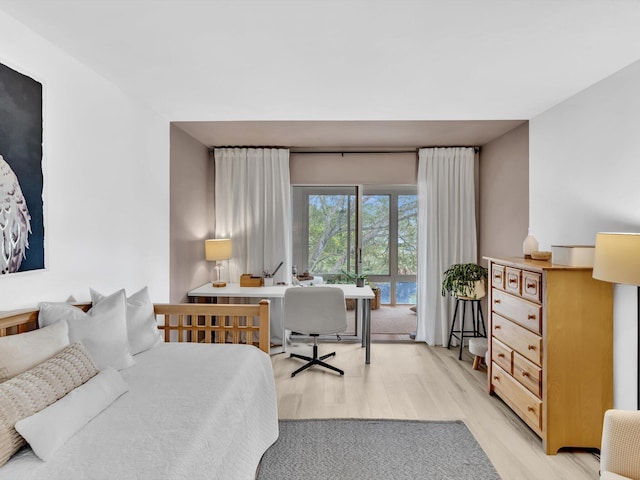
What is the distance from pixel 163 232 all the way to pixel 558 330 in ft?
10.5

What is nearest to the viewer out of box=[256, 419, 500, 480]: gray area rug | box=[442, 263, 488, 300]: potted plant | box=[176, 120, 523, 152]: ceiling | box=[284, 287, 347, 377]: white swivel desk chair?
box=[256, 419, 500, 480]: gray area rug

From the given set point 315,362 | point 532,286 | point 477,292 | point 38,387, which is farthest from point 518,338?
point 38,387

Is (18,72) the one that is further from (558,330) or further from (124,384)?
(558,330)

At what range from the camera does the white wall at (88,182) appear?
6.59 ft

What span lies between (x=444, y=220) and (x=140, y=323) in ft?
11.7

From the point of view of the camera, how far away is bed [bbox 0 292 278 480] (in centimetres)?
123

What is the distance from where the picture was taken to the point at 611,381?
2336 millimetres

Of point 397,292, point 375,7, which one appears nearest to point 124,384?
point 375,7

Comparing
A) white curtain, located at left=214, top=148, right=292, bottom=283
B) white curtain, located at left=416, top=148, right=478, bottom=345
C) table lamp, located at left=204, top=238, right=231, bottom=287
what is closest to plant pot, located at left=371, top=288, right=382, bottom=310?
white curtain, located at left=416, top=148, right=478, bottom=345

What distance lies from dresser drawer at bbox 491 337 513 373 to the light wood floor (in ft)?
1.12

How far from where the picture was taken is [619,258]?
6.23 feet

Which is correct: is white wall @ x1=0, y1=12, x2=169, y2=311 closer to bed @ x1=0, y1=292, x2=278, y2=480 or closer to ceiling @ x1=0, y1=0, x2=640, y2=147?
ceiling @ x1=0, y1=0, x2=640, y2=147

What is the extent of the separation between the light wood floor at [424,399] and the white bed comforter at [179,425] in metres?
0.86

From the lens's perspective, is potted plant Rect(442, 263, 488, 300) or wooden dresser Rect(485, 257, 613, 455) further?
potted plant Rect(442, 263, 488, 300)
